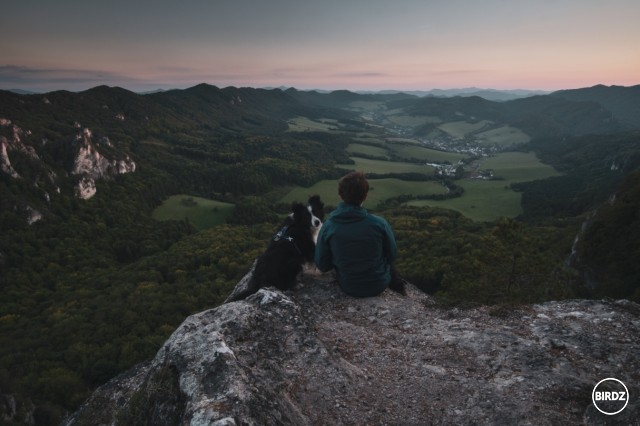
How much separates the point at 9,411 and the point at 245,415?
49.4m

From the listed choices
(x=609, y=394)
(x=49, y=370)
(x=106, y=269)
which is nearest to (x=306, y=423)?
(x=609, y=394)

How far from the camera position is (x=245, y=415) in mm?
4770

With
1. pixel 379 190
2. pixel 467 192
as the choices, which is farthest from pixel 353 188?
pixel 467 192

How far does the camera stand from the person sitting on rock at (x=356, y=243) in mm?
8672

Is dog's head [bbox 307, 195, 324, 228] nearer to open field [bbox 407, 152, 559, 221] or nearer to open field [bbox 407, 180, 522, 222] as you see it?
open field [bbox 407, 180, 522, 222]

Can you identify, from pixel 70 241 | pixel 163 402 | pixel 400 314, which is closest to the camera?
pixel 163 402

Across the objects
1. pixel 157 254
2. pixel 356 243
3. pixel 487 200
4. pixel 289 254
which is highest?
pixel 356 243

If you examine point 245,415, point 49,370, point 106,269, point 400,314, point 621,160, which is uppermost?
point 245,415

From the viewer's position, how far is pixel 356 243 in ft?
28.5

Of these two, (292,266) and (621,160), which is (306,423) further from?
(621,160)

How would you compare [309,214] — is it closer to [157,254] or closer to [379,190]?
[157,254]

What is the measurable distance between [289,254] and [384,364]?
11.9ft

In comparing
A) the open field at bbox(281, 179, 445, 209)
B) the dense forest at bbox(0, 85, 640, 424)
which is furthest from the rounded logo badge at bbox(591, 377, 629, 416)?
the open field at bbox(281, 179, 445, 209)

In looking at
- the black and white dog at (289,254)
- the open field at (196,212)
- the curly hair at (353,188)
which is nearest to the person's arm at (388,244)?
the curly hair at (353,188)
